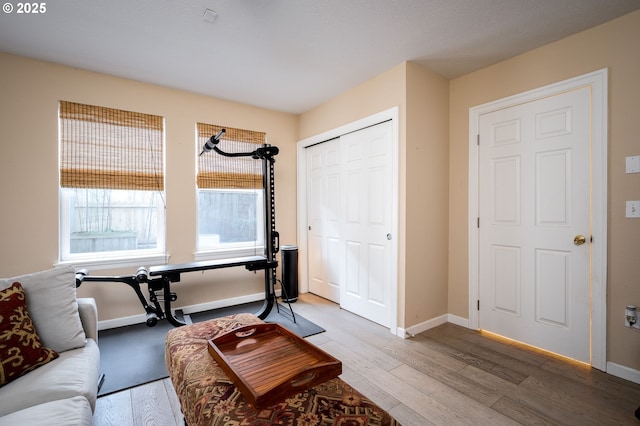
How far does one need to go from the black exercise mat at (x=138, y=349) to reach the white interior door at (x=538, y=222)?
1.89 meters

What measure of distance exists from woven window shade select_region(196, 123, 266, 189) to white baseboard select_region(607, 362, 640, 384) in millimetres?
3853

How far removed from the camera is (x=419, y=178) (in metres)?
2.91

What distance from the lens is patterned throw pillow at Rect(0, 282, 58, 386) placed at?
1352mm

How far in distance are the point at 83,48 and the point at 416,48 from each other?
9.57 feet

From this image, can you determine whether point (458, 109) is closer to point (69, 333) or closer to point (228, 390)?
point (228, 390)

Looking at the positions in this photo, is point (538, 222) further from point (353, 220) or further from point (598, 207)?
point (353, 220)

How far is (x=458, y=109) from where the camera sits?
3121mm

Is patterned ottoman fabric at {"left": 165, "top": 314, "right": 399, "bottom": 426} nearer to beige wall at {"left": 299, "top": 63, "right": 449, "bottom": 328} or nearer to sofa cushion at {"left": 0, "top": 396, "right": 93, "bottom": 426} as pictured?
sofa cushion at {"left": 0, "top": 396, "right": 93, "bottom": 426}

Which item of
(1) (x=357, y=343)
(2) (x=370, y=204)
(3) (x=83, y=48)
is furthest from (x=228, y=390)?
(3) (x=83, y=48)

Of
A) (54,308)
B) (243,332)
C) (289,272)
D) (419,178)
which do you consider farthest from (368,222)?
(54,308)

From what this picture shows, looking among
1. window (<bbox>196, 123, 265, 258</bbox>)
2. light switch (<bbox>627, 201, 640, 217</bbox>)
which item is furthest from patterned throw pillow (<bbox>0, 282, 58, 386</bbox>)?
light switch (<bbox>627, 201, 640, 217</bbox>)

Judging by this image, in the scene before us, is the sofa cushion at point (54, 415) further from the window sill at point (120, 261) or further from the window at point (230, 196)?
the window at point (230, 196)

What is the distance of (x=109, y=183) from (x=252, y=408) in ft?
9.75

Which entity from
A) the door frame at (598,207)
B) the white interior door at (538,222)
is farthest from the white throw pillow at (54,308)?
the door frame at (598,207)
